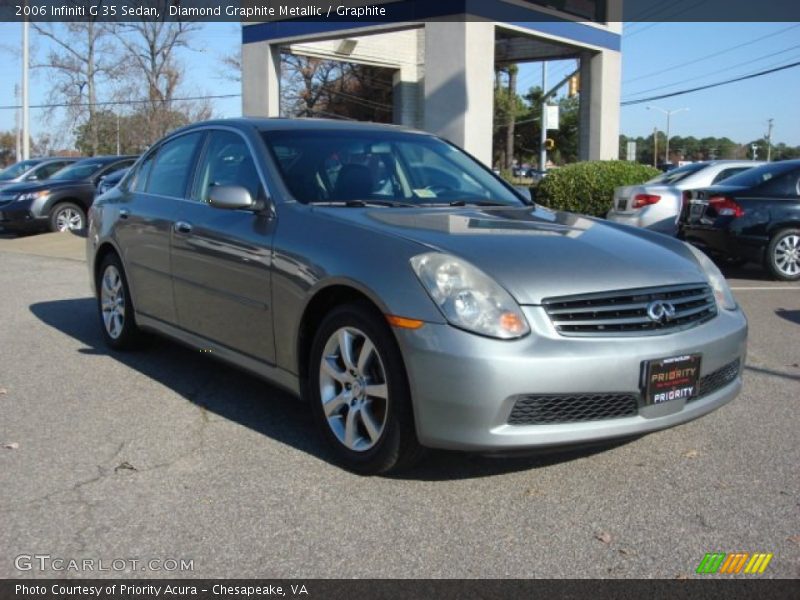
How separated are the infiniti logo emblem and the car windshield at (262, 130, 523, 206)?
1.51m

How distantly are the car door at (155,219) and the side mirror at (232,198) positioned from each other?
910 mm

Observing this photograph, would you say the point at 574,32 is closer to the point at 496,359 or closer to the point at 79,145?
the point at 496,359

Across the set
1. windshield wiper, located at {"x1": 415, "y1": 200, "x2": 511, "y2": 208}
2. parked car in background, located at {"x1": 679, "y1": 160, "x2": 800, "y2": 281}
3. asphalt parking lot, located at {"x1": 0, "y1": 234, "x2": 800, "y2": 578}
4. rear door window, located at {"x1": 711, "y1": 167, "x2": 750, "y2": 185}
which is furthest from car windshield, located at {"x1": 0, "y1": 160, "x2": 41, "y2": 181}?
windshield wiper, located at {"x1": 415, "y1": 200, "x2": 511, "y2": 208}

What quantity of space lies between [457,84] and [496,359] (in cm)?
1402

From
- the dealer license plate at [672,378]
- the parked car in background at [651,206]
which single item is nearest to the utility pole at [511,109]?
the parked car in background at [651,206]

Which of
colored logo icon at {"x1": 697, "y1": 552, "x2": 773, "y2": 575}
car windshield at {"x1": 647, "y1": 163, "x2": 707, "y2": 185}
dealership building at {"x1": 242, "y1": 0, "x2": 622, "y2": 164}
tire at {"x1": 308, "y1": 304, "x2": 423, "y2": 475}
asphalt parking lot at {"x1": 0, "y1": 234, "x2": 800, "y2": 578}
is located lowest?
colored logo icon at {"x1": 697, "y1": 552, "x2": 773, "y2": 575}

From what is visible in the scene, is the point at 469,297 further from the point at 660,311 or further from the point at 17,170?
the point at 17,170

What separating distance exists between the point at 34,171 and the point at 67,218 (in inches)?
110

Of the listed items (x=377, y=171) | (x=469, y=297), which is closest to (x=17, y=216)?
(x=377, y=171)

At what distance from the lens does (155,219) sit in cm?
547

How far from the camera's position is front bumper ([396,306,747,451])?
3.32 metres

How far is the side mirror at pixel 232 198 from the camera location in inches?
172

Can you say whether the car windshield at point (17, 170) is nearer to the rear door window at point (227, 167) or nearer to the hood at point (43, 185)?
the hood at point (43, 185)

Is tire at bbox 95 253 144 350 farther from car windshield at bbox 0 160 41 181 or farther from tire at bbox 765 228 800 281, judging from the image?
car windshield at bbox 0 160 41 181
